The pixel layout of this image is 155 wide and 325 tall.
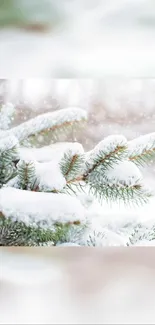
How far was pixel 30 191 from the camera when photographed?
173cm

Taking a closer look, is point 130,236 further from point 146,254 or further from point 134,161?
point 134,161

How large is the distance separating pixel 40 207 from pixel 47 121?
26cm

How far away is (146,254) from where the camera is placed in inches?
71.1

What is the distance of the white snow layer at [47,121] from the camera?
5.76 feet

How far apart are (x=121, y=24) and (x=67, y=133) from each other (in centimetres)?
37

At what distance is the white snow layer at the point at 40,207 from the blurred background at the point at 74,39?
0.36 meters

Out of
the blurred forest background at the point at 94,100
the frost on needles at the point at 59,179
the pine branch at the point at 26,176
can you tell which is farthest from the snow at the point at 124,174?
the pine branch at the point at 26,176

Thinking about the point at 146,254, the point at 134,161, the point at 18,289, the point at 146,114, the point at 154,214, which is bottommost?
the point at 18,289

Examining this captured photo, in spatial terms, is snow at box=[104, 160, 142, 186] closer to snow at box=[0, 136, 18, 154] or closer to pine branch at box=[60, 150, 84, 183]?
pine branch at box=[60, 150, 84, 183]

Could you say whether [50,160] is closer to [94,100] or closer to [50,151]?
[50,151]

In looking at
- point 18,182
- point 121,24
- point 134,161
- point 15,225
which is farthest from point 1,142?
point 121,24

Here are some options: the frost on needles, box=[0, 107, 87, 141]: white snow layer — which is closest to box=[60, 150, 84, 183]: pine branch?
the frost on needles

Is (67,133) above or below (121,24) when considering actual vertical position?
below

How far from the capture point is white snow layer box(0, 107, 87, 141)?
1.76 m
